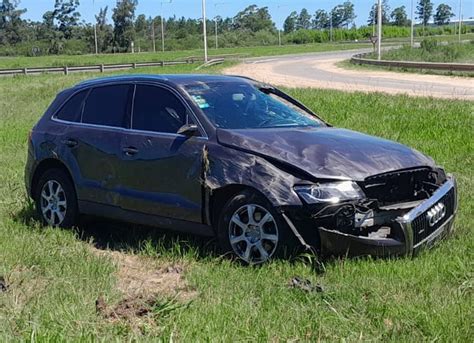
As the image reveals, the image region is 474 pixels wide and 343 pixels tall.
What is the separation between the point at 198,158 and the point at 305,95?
13851 mm

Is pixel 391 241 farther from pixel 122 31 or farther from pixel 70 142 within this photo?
pixel 122 31

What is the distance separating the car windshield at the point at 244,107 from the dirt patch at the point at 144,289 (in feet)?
4.59

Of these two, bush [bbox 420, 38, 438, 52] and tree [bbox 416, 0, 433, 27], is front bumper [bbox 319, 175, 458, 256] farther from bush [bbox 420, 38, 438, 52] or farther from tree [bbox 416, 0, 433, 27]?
tree [bbox 416, 0, 433, 27]

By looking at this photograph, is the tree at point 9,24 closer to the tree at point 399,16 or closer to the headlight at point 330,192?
the tree at point 399,16

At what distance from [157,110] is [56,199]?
1671 mm

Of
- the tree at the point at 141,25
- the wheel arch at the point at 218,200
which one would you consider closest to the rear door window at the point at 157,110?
the wheel arch at the point at 218,200

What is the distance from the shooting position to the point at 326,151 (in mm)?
5809

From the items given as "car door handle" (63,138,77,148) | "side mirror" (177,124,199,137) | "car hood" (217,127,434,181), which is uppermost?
"side mirror" (177,124,199,137)

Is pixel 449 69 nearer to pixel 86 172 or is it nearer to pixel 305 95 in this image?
pixel 305 95

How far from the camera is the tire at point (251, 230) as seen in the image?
5621 mm

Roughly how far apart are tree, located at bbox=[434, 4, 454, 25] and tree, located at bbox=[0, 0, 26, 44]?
10958 centimetres

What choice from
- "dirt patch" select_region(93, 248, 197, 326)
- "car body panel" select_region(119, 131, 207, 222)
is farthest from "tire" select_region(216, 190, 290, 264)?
"dirt patch" select_region(93, 248, 197, 326)

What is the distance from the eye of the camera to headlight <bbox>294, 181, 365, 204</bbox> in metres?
5.43

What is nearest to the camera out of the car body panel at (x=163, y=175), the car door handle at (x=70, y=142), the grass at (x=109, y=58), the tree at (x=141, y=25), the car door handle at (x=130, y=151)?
the car body panel at (x=163, y=175)
